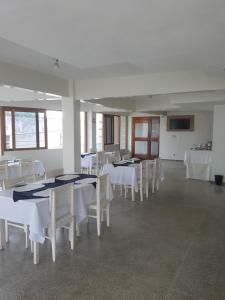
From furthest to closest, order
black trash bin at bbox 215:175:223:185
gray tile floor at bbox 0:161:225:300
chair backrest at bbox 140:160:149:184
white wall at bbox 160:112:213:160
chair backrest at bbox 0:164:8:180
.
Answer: white wall at bbox 160:112:213:160 < black trash bin at bbox 215:175:223:185 < chair backrest at bbox 140:160:149:184 < chair backrest at bbox 0:164:8:180 < gray tile floor at bbox 0:161:225:300

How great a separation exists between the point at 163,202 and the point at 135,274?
9.39 feet

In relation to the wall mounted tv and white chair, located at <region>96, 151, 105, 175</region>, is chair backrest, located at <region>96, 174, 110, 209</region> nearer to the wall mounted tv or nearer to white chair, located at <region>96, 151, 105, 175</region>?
white chair, located at <region>96, 151, 105, 175</region>

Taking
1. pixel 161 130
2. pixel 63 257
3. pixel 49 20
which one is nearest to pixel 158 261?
pixel 63 257

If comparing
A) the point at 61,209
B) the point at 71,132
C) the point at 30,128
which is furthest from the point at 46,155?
the point at 61,209

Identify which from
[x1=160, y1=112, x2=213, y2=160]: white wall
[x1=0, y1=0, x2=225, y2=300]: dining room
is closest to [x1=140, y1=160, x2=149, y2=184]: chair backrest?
[x1=0, y1=0, x2=225, y2=300]: dining room

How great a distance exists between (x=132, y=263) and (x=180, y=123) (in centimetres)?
1012

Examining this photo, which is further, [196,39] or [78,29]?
[196,39]

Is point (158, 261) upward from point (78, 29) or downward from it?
downward

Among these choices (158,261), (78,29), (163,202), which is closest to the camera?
(78,29)

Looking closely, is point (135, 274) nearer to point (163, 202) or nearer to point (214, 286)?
point (214, 286)

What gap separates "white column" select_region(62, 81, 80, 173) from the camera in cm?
596

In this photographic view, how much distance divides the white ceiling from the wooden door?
949cm

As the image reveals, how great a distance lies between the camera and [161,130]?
42.0ft

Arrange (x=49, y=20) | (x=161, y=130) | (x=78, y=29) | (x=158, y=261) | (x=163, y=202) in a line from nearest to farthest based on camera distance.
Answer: (x=49, y=20) < (x=78, y=29) < (x=158, y=261) < (x=163, y=202) < (x=161, y=130)
